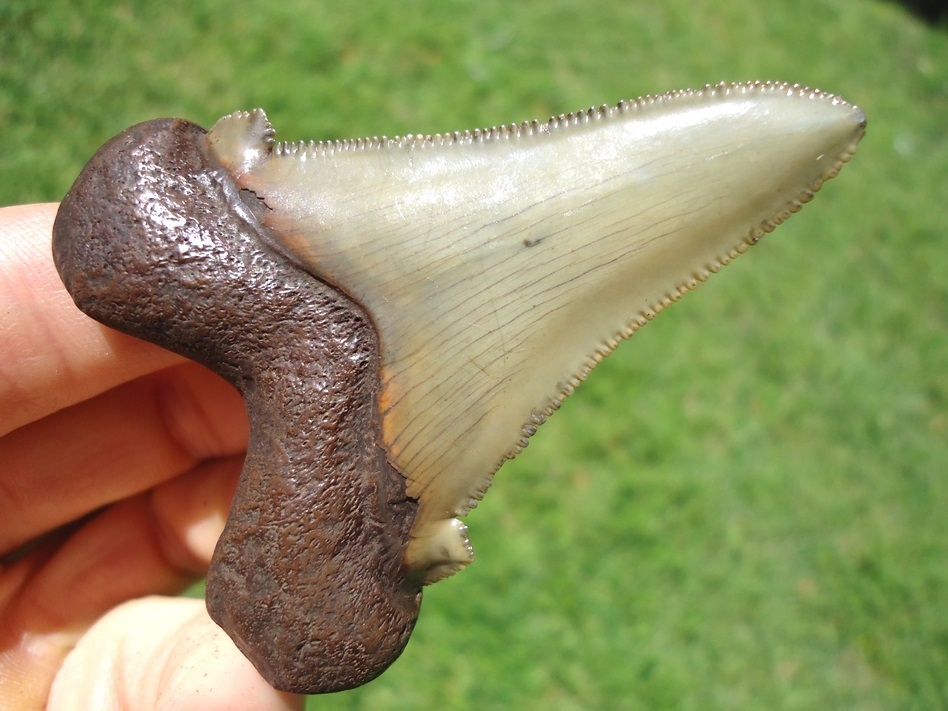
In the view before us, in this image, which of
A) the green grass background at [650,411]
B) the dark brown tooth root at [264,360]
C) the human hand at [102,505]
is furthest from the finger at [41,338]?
the green grass background at [650,411]

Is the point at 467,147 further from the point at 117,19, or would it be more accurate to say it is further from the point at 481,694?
the point at 117,19

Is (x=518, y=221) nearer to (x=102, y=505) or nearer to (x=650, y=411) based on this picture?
(x=102, y=505)

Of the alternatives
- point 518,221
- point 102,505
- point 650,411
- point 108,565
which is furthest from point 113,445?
point 650,411

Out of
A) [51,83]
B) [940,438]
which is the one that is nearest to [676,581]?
[940,438]

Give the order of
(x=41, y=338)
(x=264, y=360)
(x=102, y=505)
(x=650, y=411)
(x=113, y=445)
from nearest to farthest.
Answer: (x=264, y=360) < (x=41, y=338) < (x=113, y=445) < (x=102, y=505) < (x=650, y=411)

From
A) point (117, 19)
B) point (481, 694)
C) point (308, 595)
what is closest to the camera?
point (308, 595)

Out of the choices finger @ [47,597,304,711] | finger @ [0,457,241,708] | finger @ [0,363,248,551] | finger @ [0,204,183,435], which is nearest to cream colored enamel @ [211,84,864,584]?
finger @ [47,597,304,711]
